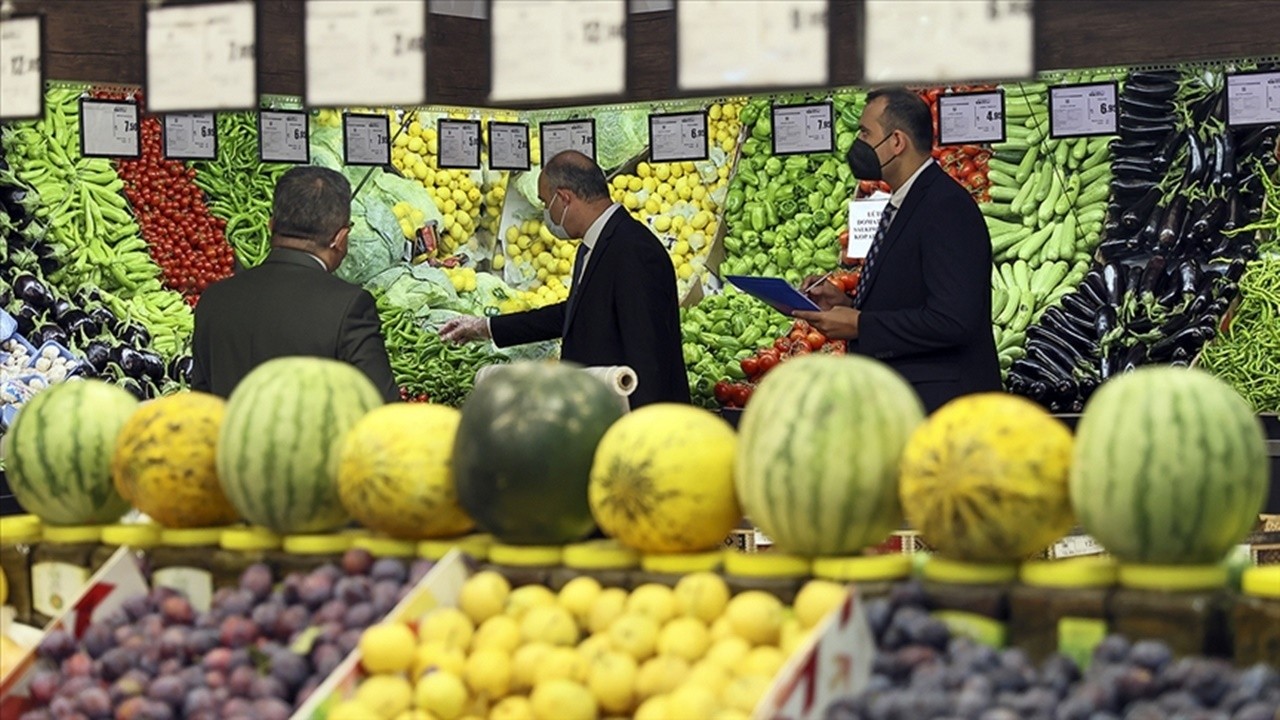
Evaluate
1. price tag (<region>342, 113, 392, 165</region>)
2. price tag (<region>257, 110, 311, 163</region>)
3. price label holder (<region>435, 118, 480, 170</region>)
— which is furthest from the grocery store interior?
price label holder (<region>435, 118, 480, 170</region>)

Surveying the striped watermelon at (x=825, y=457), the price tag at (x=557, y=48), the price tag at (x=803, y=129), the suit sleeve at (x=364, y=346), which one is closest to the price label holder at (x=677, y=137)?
the price tag at (x=803, y=129)

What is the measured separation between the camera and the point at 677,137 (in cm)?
692

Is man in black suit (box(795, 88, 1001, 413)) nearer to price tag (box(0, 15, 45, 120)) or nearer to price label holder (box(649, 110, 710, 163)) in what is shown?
price label holder (box(649, 110, 710, 163))

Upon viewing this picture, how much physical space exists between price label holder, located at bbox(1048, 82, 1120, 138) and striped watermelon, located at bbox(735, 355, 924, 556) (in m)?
3.87

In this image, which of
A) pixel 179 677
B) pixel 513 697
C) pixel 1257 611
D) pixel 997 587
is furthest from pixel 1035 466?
pixel 179 677

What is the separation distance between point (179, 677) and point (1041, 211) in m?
5.02

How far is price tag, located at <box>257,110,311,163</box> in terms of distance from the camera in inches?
272

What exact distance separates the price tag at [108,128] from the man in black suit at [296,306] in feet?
6.12

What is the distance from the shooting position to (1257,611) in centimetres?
248

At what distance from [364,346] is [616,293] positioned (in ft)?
4.12

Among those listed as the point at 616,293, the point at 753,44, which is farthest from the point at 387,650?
the point at 616,293

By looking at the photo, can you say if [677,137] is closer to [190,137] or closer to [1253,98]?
[190,137]

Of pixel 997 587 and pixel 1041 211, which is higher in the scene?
pixel 1041 211

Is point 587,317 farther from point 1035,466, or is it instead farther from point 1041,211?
point 1035,466
